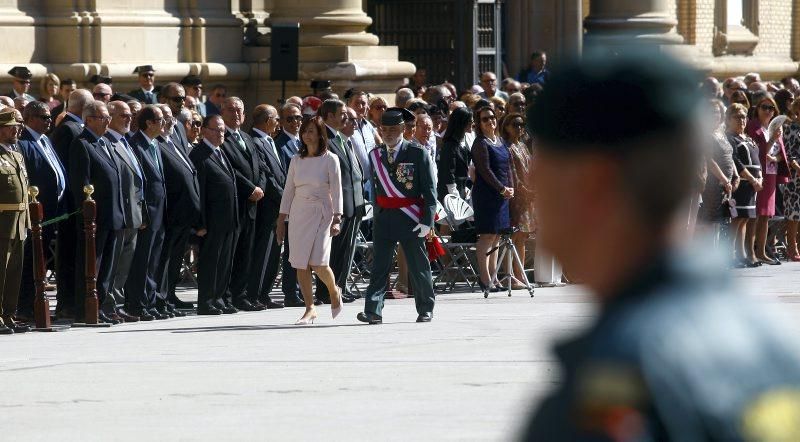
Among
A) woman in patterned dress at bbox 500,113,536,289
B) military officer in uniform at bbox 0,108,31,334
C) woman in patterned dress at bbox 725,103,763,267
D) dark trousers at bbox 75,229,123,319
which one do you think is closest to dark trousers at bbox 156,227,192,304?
dark trousers at bbox 75,229,123,319

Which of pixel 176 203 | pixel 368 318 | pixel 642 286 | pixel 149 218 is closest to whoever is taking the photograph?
pixel 642 286

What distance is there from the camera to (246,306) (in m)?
15.6

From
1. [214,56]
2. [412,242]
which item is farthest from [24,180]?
[214,56]

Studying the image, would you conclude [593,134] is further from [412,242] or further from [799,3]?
[799,3]

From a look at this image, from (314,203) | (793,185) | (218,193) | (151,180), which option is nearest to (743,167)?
(793,185)

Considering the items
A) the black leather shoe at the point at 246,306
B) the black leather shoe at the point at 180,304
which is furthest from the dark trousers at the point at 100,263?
the black leather shoe at the point at 246,306

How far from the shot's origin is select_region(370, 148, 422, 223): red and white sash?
14.0m

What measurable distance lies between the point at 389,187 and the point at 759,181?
6497 mm

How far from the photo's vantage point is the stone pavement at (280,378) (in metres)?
9.16

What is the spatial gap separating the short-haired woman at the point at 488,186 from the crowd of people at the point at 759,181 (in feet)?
8.26

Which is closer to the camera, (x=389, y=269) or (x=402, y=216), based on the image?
(x=402, y=216)

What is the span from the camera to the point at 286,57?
2167cm

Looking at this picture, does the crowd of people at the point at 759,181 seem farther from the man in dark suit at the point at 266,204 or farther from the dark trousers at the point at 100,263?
the dark trousers at the point at 100,263

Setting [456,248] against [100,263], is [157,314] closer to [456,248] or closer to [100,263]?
[100,263]
